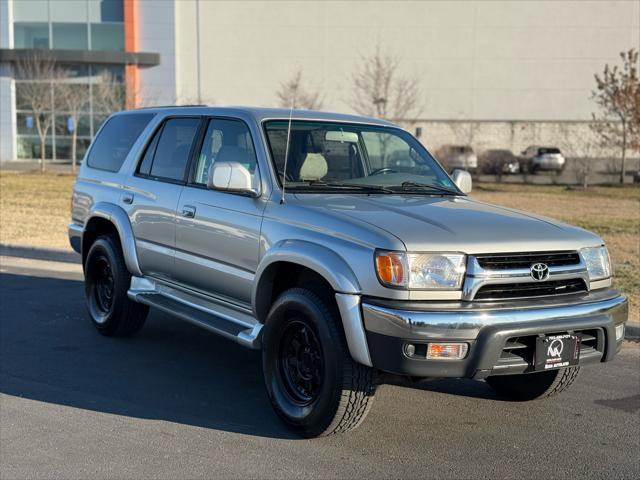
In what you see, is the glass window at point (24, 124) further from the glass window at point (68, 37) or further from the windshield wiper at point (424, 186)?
the windshield wiper at point (424, 186)

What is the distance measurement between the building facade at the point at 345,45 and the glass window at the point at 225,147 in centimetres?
3921

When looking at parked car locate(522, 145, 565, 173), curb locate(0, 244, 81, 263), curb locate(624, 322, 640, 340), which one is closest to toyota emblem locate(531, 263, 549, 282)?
curb locate(624, 322, 640, 340)

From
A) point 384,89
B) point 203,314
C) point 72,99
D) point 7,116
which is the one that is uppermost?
point 384,89

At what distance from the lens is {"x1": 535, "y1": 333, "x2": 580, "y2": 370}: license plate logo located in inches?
169

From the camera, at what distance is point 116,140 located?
7.22m

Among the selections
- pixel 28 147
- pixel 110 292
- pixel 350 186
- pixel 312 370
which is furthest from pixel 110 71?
pixel 312 370

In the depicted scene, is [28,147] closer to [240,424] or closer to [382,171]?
[382,171]

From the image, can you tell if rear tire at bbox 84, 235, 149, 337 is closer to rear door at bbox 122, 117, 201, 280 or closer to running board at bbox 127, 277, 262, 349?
running board at bbox 127, 277, 262, 349

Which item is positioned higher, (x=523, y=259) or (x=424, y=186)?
(x=424, y=186)

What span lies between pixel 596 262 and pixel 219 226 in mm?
2430

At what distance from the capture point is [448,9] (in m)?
44.8

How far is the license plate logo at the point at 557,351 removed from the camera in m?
4.30

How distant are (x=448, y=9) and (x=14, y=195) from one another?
29584mm

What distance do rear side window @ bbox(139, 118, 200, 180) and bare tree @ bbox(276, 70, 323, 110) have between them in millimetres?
33670
